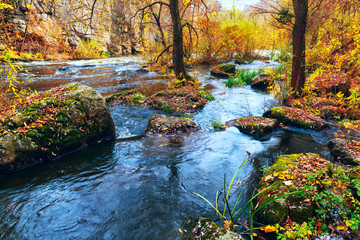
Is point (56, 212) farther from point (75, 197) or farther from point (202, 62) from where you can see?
point (202, 62)

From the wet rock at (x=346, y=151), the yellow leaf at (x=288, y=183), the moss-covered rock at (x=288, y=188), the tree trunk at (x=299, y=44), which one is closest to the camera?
the moss-covered rock at (x=288, y=188)

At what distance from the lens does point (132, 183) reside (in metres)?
3.67

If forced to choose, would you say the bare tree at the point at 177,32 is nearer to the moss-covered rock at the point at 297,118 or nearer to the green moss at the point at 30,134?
the moss-covered rock at the point at 297,118

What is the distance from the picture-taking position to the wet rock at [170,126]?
5732 millimetres

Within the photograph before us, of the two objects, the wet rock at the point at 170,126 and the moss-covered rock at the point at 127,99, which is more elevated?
the moss-covered rock at the point at 127,99

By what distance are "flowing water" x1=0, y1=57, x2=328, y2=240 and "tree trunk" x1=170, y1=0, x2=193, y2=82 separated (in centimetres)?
375

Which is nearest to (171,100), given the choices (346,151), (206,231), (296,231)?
(346,151)

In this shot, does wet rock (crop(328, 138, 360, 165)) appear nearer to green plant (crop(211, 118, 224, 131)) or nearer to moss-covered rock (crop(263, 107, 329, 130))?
moss-covered rock (crop(263, 107, 329, 130))

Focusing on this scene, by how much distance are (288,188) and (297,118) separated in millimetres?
4158

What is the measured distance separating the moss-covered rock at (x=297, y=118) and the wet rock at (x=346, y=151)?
1341mm

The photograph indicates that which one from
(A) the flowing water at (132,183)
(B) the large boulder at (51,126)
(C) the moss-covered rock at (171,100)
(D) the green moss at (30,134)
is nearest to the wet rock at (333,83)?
(A) the flowing water at (132,183)

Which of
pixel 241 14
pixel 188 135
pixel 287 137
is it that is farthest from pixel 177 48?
pixel 241 14

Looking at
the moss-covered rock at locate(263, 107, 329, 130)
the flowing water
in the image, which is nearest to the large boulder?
the flowing water

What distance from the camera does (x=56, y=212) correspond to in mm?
2992
